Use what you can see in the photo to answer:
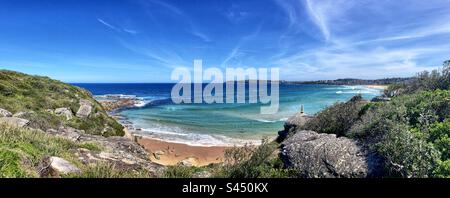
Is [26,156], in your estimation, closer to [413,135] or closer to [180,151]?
[413,135]

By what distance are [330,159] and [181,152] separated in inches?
543

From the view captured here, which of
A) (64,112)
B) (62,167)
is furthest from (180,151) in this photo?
(62,167)

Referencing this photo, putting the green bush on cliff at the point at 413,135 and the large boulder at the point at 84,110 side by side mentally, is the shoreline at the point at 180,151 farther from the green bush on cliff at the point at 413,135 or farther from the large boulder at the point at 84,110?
the green bush on cliff at the point at 413,135

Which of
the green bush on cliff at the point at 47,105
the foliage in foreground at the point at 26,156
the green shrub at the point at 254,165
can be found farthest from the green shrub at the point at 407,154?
the green bush on cliff at the point at 47,105

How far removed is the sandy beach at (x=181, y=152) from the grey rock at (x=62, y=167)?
1118 centimetres

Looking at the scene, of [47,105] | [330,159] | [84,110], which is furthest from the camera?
[84,110]

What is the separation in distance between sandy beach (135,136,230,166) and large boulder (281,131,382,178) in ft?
34.7

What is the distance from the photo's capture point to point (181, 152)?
698 inches

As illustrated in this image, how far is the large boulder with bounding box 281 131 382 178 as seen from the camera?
4.30 m

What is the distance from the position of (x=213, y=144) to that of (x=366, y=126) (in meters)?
14.4

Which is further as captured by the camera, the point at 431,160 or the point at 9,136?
the point at 9,136
